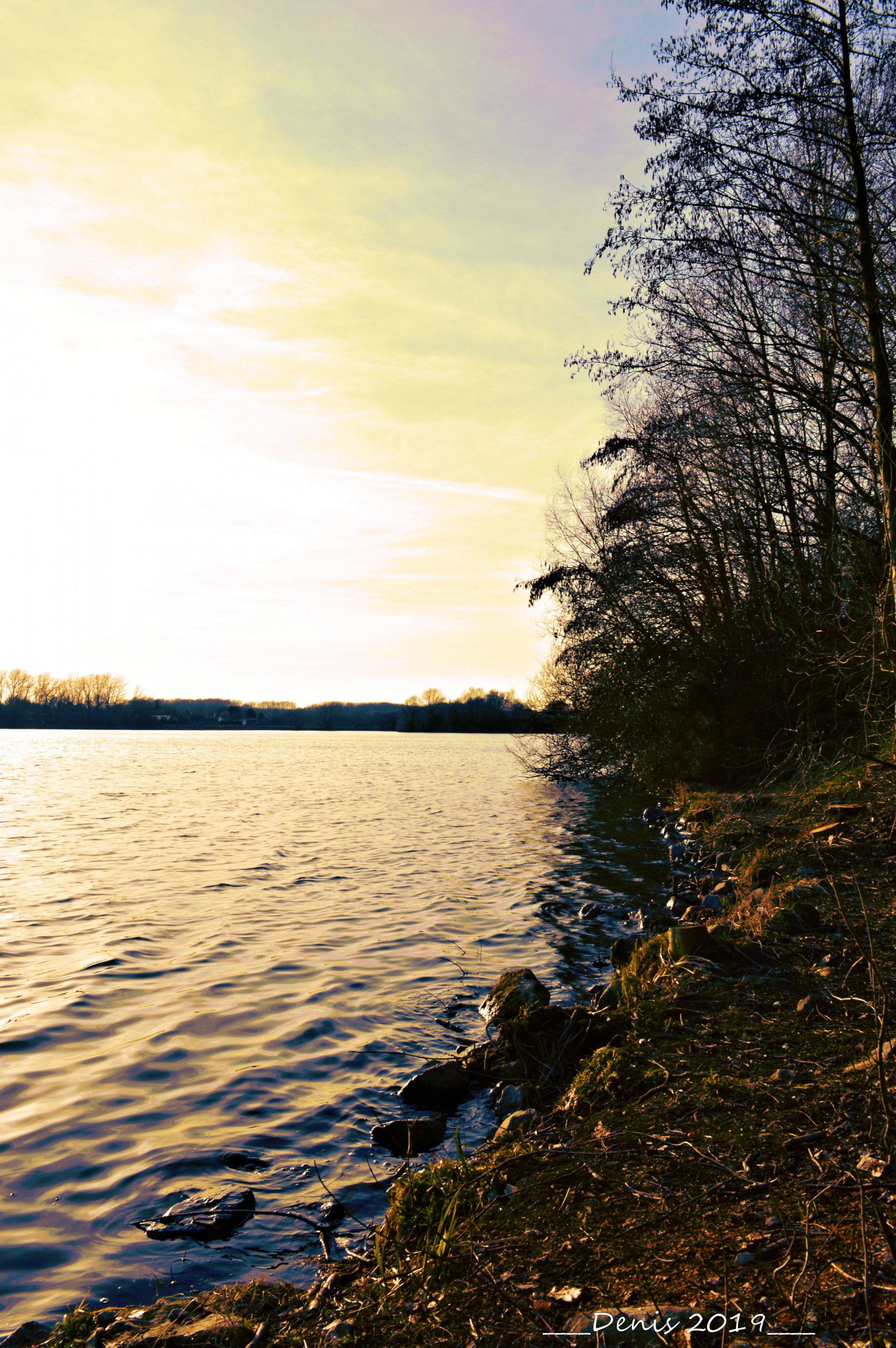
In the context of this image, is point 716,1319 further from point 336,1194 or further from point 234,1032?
point 234,1032

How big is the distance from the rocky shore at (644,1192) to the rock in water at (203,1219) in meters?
0.02

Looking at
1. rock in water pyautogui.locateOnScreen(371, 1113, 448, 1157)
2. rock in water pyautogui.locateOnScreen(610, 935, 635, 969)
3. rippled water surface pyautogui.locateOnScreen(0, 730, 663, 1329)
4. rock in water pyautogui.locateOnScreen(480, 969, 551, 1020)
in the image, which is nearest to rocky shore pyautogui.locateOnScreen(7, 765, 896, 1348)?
rock in water pyautogui.locateOnScreen(371, 1113, 448, 1157)

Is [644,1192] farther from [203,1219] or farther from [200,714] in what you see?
[200,714]

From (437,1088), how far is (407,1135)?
0.76 meters

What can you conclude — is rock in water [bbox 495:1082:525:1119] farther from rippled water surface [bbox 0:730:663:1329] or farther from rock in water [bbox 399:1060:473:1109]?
rock in water [bbox 399:1060:473:1109]

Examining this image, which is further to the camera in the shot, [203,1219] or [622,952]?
[622,952]

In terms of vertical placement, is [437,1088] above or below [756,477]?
below

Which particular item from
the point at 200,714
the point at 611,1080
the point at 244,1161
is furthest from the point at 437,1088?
the point at 200,714

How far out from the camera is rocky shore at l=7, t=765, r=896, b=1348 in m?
2.74

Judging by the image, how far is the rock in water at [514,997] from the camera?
7414 mm

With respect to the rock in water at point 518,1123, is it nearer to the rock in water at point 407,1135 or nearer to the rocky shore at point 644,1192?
the rocky shore at point 644,1192

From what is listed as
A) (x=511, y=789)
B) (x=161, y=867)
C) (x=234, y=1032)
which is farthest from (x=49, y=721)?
(x=234, y=1032)

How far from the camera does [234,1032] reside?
766 cm

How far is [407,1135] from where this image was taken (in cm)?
539
